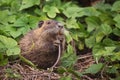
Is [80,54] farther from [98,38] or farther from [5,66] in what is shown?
[5,66]

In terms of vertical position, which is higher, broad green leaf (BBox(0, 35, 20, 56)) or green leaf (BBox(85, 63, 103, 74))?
broad green leaf (BBox(0, 35, 20, 56))

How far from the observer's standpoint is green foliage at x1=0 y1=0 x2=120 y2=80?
500 centimetres

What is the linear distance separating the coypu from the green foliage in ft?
0.76

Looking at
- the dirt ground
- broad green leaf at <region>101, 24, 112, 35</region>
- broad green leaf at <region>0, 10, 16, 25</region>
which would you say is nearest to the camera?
the dirt ground

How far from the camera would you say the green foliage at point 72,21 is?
16.4 feet

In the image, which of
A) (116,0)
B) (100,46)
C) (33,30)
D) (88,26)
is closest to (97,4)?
(116,0)

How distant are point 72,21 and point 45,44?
96 cm

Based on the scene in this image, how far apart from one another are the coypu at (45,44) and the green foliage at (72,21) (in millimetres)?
231

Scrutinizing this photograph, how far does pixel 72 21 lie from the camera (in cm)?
545

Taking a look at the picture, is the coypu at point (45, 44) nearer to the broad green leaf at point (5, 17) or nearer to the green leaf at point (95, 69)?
the green leaf at point (95, 69)

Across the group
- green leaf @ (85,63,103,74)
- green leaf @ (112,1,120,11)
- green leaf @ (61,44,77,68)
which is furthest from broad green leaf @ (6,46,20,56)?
green leaf @ (112,1,120,11)

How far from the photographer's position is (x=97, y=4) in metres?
6.01

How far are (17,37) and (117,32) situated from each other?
4.44ft

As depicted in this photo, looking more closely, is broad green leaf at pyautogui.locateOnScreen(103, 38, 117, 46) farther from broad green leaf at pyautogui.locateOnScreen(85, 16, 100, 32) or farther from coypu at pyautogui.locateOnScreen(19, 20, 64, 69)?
coypu at pyautogui.locateOnScreen(19, 20, 64, 69)
